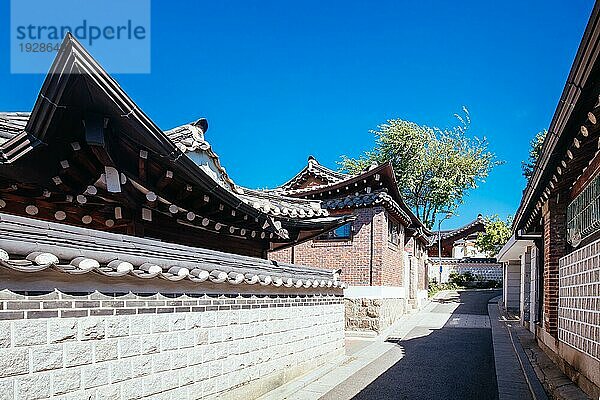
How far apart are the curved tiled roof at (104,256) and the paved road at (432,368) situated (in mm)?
3108

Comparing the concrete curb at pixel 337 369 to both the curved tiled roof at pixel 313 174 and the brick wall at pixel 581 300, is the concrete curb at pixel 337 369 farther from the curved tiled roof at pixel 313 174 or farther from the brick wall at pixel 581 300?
the curved tiled roof at pixel 313 174

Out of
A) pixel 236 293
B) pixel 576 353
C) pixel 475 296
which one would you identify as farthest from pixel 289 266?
pixel 475 296

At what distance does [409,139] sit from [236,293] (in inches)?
1254

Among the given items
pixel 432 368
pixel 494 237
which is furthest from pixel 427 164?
pixel 432 368

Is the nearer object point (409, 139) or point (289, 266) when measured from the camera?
point (289, 266)

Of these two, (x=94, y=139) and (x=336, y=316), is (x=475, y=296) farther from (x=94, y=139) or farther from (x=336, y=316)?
(x=94, y=139)

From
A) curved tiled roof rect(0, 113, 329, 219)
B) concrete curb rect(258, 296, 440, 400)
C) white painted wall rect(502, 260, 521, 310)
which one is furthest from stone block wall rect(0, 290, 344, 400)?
white painted wall rect(502, 260, 521, 310)

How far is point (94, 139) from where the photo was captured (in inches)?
208

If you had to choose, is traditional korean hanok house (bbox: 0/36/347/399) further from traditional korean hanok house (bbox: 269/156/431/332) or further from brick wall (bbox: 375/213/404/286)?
brick wall (bbox: 375/213/404/286)

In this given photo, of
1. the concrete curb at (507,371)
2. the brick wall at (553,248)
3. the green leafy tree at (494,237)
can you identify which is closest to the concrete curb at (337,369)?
the concrete curb at (507,371)

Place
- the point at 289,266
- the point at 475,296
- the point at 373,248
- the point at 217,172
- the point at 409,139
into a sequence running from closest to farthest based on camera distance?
the point at 289,266 → the point at 217,172 → the point at 373,248 → the point at 475,296 → the point at 409,139

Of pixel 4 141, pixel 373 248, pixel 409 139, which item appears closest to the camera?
pixel 4 141

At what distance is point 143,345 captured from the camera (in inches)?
212

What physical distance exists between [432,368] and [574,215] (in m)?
4.57
